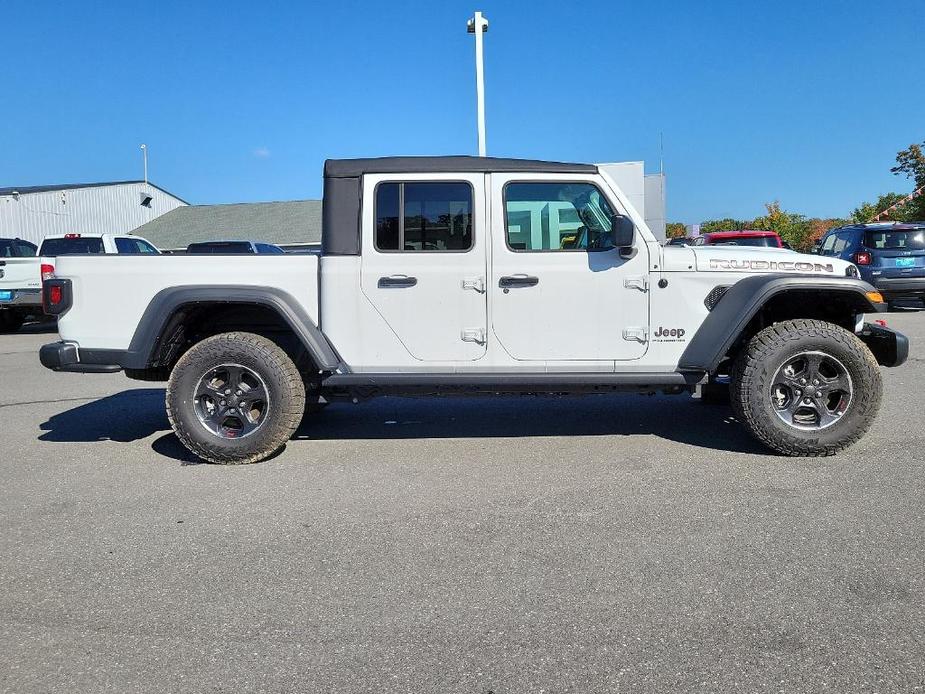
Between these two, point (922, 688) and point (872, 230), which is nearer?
point (922, 688)

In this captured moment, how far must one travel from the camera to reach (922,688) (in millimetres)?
2252

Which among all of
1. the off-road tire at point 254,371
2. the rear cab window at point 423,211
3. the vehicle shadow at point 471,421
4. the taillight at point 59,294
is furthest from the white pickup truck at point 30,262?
the rear cab window at point 423,211

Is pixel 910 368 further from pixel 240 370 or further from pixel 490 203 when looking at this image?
pixel 240 370

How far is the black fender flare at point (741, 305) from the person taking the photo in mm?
4523

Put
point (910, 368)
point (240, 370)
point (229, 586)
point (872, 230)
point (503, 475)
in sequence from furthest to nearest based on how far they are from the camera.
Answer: point (872, 230), point (910, 368), point (240, 370), point (503, 475), point (229, 586)

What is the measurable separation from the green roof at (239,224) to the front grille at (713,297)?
3320 cm

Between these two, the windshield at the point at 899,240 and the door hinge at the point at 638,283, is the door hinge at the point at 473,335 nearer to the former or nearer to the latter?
the door hinge at the point at 638,283

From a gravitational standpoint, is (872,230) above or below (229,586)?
above

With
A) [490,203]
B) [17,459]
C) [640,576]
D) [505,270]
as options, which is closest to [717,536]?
[640,576]

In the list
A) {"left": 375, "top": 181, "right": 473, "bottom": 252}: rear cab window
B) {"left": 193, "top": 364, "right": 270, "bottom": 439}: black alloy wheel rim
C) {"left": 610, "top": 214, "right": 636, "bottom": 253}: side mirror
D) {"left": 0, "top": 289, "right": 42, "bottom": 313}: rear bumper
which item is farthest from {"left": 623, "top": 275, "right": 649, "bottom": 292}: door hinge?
{"left": 0, "top": 289, "right": 42, "bottom": 313}: rear bumper

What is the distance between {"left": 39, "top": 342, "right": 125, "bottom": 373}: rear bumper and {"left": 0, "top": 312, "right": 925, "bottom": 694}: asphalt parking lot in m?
0.69

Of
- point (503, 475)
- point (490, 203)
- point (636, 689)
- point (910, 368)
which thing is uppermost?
point (490, 203)

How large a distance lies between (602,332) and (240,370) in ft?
7.96

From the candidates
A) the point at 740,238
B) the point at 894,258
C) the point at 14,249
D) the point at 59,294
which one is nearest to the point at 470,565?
the point at 59,294
